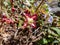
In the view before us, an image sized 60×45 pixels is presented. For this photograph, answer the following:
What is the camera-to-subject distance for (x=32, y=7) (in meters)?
2.52

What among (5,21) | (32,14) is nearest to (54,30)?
(32,14)

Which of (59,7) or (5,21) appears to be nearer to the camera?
(5,21)

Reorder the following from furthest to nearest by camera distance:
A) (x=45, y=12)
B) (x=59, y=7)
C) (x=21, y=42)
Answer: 1. (x=59, y=7)
2. (x=45, y=12)
3. (x=21, y=42)

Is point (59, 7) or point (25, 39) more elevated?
point (59, 7)

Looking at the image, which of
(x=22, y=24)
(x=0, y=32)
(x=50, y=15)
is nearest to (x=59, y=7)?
(x=50, y=15)

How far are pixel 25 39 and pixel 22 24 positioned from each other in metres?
0.16

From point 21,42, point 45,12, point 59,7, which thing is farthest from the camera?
point 59,7

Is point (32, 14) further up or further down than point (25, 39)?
further up

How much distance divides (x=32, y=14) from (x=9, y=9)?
0.25m

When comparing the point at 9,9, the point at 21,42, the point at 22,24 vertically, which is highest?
the point at 9,9

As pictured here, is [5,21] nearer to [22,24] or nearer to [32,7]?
[22,24]

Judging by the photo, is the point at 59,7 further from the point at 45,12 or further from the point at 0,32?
the point at 0,32

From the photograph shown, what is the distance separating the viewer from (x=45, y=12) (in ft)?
8.09

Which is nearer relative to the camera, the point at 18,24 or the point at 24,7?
the point at 18,24
